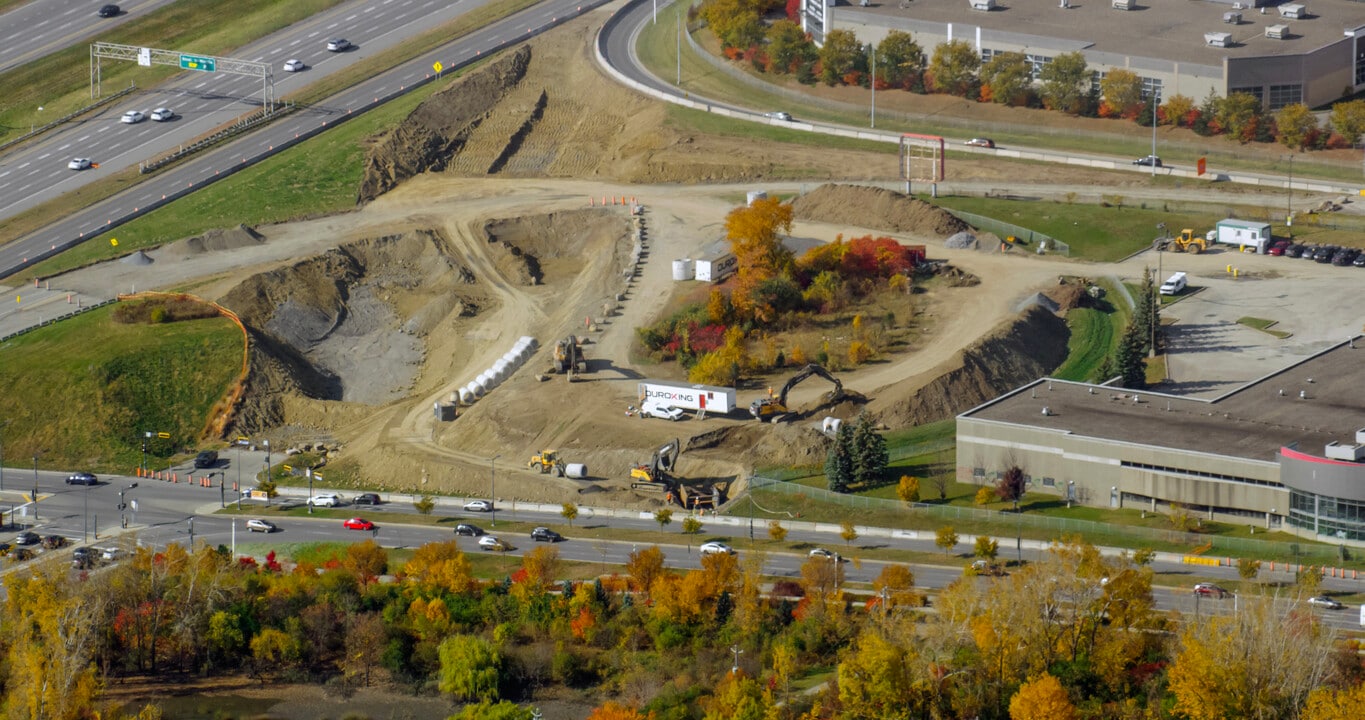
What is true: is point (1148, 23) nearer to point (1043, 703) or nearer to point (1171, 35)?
point (1171, 35)

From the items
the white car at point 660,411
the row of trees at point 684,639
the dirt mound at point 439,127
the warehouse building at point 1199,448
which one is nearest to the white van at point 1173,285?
the warehouse building at point 1199,448

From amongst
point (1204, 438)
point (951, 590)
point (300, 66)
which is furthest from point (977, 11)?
point (951, 590)

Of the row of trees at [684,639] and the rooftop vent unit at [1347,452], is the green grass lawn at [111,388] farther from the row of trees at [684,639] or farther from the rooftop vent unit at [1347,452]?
the rooftop vent unit at [1347,452]

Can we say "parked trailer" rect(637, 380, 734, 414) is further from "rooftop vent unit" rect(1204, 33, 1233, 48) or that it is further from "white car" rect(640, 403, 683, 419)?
"rooftop vent unit" rect(1204, 33, 1233, 48)

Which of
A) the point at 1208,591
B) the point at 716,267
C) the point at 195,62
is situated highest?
the point at 195,62

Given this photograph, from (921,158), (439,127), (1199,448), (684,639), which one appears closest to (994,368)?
(1199,448)

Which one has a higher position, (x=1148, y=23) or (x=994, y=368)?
(x=1148, y=23)
